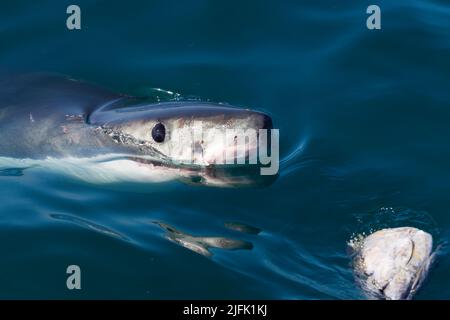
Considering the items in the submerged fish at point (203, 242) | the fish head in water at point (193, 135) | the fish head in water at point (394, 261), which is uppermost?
the fish head in water at point (193, 135)

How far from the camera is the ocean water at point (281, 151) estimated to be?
3926 mm

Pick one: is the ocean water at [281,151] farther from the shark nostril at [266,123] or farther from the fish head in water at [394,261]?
the shark nostril at [266,123]

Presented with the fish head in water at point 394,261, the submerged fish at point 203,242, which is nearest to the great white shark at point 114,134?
the submerged fish at point 203,242

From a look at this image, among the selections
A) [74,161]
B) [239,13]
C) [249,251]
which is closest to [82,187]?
[74,161]

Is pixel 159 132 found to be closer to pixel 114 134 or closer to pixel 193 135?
pixel 193 135

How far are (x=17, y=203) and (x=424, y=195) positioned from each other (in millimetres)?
2389

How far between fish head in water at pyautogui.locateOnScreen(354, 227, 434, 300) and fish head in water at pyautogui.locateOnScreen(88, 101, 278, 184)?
827mm

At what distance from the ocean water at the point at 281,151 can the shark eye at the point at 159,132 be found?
1.00 ft

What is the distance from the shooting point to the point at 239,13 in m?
7.09

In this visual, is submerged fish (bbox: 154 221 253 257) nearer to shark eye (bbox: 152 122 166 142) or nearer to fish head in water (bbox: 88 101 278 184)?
fish head in water (bbox: 88 101 278 184)

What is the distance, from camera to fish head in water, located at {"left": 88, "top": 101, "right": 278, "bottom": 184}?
173 inches

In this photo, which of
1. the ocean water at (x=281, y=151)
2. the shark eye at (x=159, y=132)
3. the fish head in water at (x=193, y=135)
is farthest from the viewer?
the shark eye at (x=159, y=132)

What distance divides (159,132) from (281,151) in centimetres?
107

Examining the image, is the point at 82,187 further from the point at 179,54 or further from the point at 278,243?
the point at 179,54
